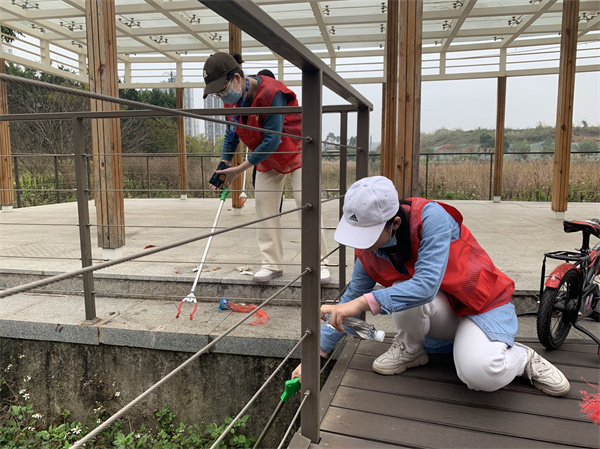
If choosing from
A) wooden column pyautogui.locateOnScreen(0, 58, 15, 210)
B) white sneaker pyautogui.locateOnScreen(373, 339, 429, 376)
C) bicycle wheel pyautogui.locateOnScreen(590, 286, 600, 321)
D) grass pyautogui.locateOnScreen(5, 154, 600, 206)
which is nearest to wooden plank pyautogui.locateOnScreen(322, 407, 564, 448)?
white sneaker pyautogui.locateOnScreen(373, 339, 429, 376)

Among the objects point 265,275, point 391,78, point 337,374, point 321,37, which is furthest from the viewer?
point 321,37

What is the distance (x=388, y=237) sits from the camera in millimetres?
1444

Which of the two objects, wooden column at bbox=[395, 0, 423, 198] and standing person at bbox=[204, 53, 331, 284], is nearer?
standing person at bbox=[204, 53, 331, 284]

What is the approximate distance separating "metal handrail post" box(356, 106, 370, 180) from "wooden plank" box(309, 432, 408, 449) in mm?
1089

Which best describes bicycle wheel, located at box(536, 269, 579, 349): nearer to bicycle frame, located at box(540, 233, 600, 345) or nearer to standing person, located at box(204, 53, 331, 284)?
bicycle frame, located at box(540, 233, 600, 345)

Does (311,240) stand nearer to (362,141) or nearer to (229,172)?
(362,141)

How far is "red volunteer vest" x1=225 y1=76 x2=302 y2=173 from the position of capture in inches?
94.6

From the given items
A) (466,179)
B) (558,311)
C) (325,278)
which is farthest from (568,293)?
(466,179)

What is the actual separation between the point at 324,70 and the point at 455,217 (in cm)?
69

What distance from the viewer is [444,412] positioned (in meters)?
1.40

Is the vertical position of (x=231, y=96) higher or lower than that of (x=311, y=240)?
higher

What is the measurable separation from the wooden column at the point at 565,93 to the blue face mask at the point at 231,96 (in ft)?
12.8

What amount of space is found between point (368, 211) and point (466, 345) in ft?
1.83

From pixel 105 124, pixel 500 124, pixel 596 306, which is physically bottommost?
pixel 596 306
